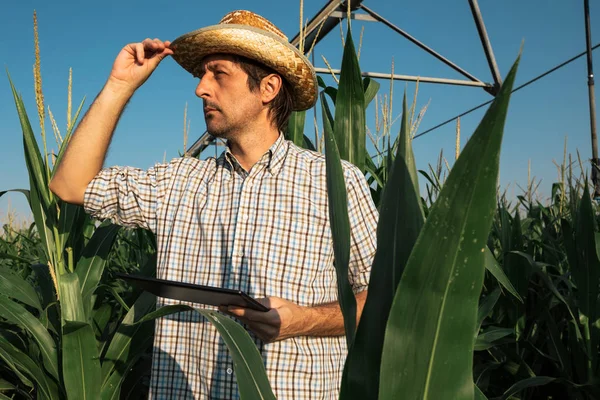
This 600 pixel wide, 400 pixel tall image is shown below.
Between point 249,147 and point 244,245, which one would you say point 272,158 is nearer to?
point 249,147

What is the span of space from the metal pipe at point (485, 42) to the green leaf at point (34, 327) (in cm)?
400

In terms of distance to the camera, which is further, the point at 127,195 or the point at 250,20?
the point at 250,20

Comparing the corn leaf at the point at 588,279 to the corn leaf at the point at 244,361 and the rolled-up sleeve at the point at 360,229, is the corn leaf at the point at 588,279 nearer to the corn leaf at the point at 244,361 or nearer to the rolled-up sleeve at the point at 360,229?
the rolled-up sleeve at the point at 360,229

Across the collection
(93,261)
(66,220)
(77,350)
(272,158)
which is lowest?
(77,350)

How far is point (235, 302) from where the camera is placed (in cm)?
89

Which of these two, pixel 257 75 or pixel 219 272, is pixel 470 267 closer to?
pixel 219 272

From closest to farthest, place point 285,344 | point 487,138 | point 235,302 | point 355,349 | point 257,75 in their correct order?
point 487,138 < point 355,349 < point 235,302 < point 285,344 < point 257,75

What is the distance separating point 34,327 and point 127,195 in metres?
0.41

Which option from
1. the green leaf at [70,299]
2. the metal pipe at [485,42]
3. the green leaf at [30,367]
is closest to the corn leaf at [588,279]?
the green leaf at [70,299]

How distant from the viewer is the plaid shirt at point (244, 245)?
1.31m

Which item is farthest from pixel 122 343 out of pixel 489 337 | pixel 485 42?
pixel 485 42

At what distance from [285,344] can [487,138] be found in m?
1.01

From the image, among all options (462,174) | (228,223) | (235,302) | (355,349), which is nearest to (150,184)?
(228,223)

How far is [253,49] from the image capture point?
1496mm
